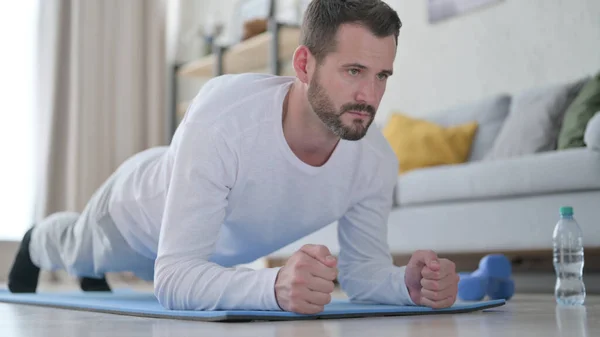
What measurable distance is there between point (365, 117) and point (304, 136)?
0.19 metres

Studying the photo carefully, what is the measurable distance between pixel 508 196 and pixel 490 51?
55.5 inches

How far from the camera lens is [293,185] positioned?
158 centimetres

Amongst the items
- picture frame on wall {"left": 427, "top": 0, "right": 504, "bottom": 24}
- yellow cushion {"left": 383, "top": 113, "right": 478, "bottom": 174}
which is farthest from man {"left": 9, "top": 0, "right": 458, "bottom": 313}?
picture frame on wall {"left": 427, "top": 0, "right": 504, "bottom": 24}

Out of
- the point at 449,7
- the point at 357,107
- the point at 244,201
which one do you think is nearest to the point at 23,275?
the point at 244,201

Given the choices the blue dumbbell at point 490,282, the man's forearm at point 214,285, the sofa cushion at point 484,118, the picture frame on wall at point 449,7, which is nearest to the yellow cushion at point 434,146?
the sofa cushion at point 484,118

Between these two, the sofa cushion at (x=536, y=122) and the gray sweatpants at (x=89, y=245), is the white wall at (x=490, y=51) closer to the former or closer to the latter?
the sofa cushion at (x=536, y=122)

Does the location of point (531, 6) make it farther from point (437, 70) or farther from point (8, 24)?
point (8, 24)

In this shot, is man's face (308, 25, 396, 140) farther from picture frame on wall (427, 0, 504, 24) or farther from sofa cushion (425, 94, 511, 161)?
picture frame on wall (427, 0, 504, 24)

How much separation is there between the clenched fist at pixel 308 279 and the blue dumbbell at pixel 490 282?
3.73ft

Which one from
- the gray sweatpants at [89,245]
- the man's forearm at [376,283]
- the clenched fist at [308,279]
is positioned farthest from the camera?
the gray sweatpants at [89,245]

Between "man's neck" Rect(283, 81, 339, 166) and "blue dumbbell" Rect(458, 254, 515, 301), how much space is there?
972 millimetres

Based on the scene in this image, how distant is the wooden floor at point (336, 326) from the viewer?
1.15 meters

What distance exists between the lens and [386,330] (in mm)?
1202

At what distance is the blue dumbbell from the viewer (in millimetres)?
2314
